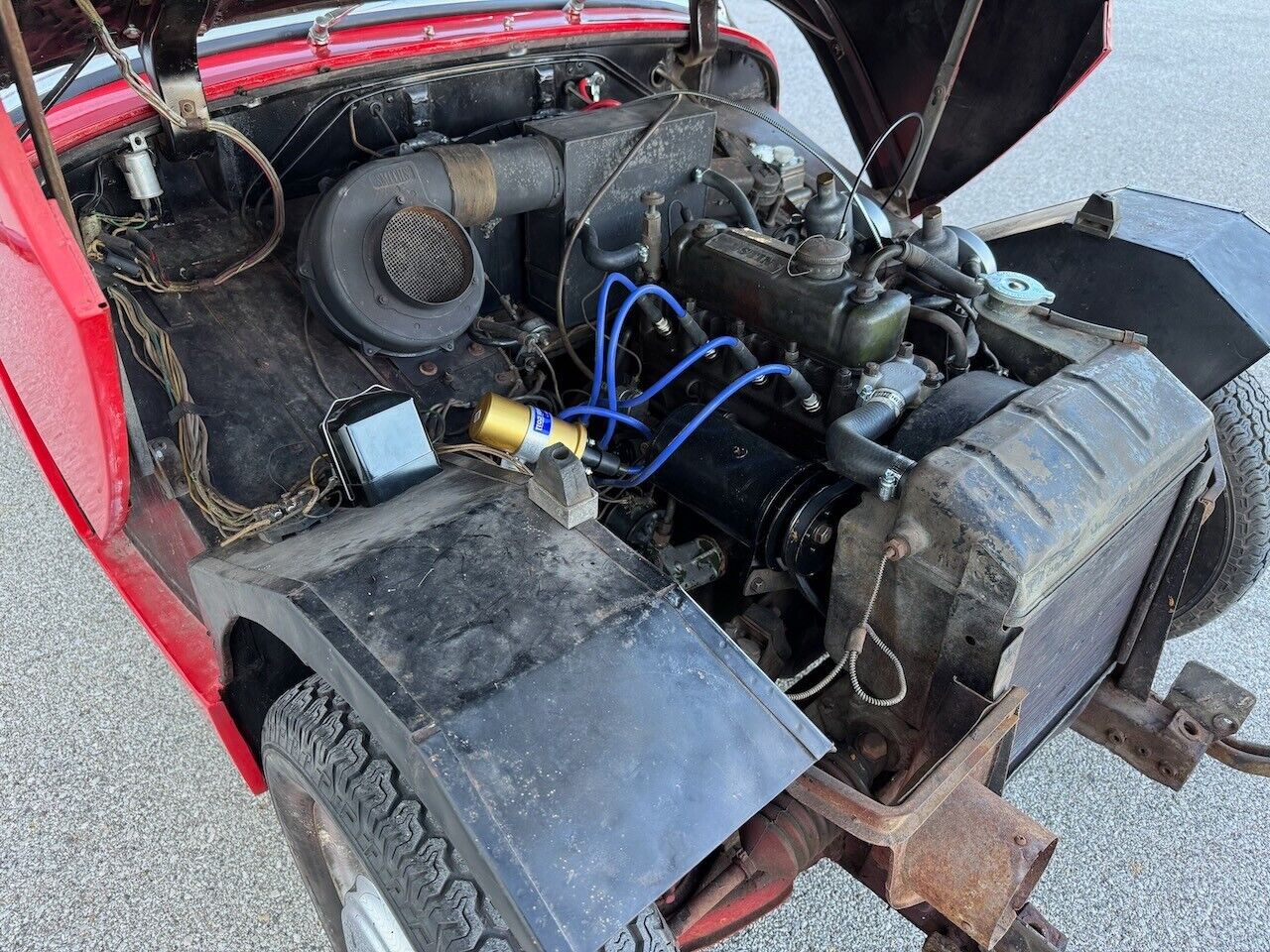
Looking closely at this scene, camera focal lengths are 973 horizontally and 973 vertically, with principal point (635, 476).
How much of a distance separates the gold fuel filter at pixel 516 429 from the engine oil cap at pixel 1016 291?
750 millimetres

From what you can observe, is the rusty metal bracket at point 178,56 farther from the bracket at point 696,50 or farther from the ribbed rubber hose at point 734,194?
the bracket at point 696,50

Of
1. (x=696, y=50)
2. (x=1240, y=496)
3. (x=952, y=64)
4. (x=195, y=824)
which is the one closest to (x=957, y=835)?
(x=1240, y=496)

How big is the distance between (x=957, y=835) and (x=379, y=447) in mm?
1002

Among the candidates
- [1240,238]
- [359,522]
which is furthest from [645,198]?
[1240,238]

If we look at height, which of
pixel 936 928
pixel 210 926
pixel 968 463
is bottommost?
pixel 210 926

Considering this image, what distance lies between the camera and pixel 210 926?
70.1 inches

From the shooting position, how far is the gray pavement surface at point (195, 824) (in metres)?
1.78

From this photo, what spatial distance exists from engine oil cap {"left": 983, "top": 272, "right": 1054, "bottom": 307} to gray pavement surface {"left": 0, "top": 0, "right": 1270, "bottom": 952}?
1031 mm

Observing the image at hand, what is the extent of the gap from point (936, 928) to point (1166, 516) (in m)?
0.74

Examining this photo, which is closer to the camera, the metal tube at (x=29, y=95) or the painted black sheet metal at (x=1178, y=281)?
the metal tube at (x=29, y=95)

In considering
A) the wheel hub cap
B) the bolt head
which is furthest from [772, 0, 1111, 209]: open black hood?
the wheel hub cap

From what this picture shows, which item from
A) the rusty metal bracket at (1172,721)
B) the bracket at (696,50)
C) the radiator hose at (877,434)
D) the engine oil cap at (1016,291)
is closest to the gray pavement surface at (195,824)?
the rusty metal bracket at (1172,721)

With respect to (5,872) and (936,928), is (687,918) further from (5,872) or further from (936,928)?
→ (5,872)

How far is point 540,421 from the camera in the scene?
1.60 meters
